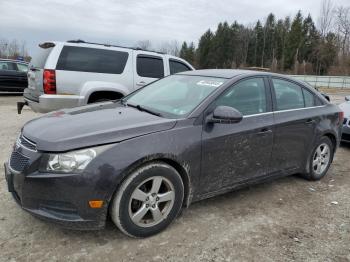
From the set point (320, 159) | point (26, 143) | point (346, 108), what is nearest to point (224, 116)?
point (26, 143)

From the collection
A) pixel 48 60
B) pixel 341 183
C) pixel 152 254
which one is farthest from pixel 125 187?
pixel 48 60

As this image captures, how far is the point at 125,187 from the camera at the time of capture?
3049mm

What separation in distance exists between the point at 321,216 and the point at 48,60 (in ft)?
17.7

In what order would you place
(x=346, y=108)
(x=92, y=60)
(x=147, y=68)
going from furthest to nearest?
(x=147, y=68)
(x=346, y=108)
(x=92, y=60)

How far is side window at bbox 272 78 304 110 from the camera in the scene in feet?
14.7

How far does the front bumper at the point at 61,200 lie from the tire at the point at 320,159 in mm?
3193

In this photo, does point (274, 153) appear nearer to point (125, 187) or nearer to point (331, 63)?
point (125, 187)

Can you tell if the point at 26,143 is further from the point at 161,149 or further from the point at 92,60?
the point at 92,60

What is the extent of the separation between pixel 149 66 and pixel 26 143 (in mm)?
5031

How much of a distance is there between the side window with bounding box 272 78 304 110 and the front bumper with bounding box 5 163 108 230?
2.60 meters

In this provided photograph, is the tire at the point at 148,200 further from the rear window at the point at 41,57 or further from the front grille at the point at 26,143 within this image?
the rear window at the point at 41,57

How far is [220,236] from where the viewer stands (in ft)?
11.1

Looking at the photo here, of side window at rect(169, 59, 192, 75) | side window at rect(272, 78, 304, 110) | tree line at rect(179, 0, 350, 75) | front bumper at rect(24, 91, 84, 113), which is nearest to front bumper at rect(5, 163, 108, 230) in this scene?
side window at rect(272, 78, 304, 110)

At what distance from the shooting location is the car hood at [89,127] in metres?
3.00
